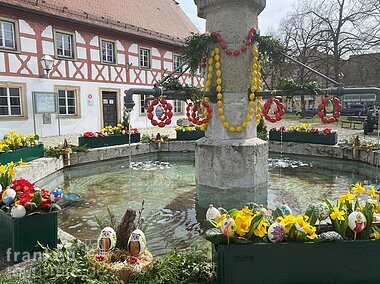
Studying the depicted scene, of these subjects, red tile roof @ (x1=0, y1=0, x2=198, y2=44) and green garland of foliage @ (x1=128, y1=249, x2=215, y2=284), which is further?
red tile roof @ (x1=0, y1=0, x2=198, y2=44)

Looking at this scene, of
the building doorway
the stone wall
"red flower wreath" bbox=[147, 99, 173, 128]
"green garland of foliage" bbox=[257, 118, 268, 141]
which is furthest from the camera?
the building doorway

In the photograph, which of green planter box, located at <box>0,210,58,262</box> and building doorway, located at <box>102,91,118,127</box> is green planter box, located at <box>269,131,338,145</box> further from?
building doorway, located at <box>102,91,118,127</box>

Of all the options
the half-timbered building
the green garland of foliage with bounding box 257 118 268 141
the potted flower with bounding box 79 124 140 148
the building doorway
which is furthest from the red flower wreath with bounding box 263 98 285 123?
the building doorway

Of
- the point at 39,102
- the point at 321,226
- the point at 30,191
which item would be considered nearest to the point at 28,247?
the point at 30,191

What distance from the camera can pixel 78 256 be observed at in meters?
2.30

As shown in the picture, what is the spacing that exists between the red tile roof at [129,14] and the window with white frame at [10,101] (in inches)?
138

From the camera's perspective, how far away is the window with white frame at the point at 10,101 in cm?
1332

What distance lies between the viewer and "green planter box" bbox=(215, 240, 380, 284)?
6.21 feet

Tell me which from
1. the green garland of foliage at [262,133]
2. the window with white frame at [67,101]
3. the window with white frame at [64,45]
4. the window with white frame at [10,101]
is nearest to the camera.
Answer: the green garland of foliage at [262,133]

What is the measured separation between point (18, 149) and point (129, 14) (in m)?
14.8

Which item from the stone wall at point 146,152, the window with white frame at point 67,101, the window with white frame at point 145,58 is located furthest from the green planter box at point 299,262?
the window with white frame at point 145,58

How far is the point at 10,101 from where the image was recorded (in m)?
13.5

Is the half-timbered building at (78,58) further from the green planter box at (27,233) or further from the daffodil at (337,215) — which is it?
the daffodil at (337,215)

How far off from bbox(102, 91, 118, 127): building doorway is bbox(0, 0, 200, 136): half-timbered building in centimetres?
6
